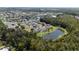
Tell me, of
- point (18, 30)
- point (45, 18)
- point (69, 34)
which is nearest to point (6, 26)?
point (18, 30)

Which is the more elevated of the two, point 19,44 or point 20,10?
point 20,10
